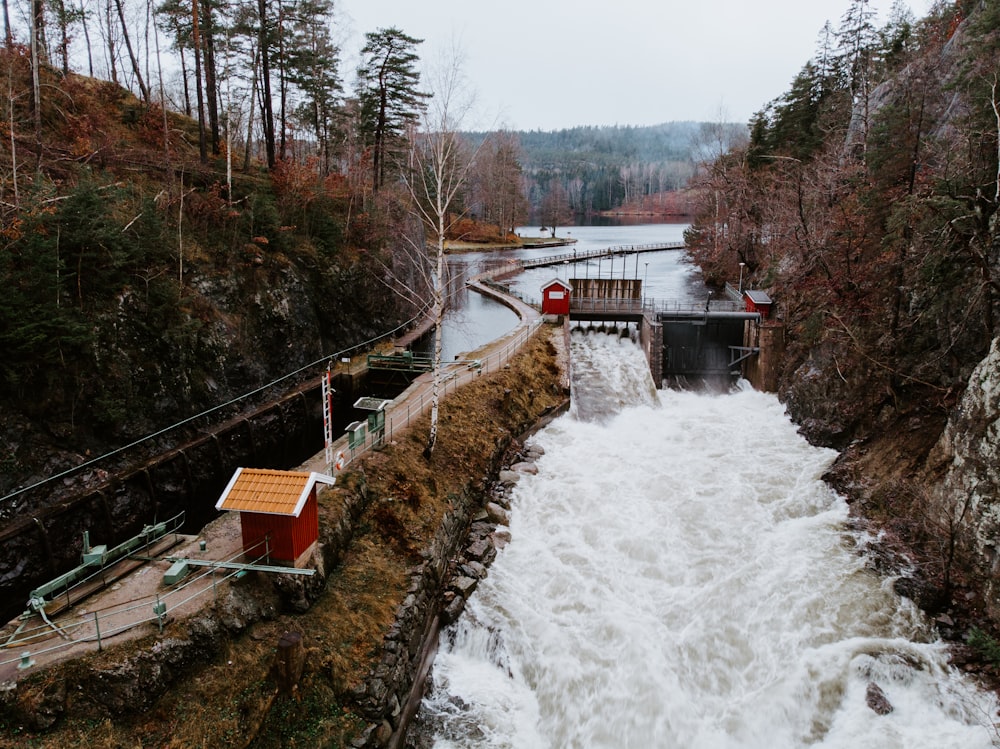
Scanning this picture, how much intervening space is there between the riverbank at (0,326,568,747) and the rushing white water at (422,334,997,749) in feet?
6.31

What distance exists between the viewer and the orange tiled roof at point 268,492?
10.6 m

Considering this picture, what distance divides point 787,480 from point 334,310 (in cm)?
2115

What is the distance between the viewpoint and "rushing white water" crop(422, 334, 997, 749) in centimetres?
1139

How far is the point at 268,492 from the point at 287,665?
3092mm

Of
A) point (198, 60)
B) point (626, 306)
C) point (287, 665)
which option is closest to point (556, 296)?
point (626, 306)

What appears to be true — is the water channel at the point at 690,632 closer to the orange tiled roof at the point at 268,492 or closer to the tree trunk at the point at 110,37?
the orange tiled roof at the point at 268,492

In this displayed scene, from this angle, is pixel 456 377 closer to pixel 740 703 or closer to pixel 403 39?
pixel 740 703

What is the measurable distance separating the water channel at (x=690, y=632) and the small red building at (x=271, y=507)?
457 centimetres

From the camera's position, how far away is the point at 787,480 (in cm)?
2012

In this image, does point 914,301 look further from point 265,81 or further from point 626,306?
point 265,81

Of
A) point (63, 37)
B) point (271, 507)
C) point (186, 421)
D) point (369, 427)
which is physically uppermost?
point (63, 37)

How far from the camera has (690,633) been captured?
44.5 feet

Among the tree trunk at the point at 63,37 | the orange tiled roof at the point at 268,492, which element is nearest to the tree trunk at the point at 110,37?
the tree trunk at the point at 63,37

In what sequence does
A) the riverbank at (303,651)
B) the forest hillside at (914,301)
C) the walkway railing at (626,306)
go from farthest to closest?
the walkway railing at (626,306) → the forest hillside at (914,301) → the riverbank at (303,651)
